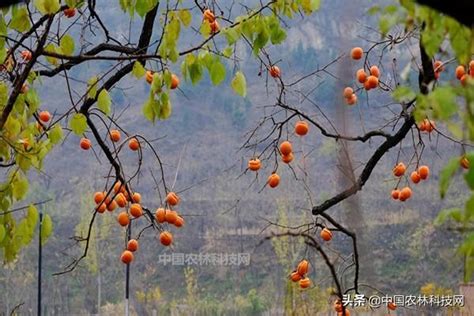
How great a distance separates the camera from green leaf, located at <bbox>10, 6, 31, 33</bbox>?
1705 millimetres

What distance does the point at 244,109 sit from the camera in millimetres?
9086

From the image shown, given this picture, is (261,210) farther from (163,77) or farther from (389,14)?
(389,14)

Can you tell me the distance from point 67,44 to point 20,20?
0.10 m

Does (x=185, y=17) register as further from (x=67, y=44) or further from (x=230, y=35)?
(x=67, y=44)

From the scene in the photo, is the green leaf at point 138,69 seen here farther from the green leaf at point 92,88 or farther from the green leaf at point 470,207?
the green leaf at point 470,207

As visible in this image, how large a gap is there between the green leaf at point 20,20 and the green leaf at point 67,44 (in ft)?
0.24

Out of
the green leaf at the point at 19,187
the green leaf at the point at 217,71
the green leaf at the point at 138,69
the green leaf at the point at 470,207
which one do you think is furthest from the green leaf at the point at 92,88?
the green leaf at the point at 470,207

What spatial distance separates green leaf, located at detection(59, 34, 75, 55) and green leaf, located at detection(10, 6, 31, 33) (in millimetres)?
73

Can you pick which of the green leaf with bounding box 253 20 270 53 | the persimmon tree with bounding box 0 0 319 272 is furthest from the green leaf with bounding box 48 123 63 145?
the green leaf with bounding box 253 20 270 53

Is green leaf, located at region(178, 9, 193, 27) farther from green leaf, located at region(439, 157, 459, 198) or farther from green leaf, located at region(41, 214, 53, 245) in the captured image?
green leaf, located at region(439, 157, 459, 198)

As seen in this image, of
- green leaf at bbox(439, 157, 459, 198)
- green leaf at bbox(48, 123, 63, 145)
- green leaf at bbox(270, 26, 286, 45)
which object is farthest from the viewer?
green leaf at bbox(270, 26, 286, 45)

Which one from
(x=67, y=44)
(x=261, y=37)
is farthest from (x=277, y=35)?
(x=67, y=44)

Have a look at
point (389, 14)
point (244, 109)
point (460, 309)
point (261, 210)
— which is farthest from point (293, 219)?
point (389, 14)

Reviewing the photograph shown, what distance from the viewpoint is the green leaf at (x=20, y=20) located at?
1705mm
